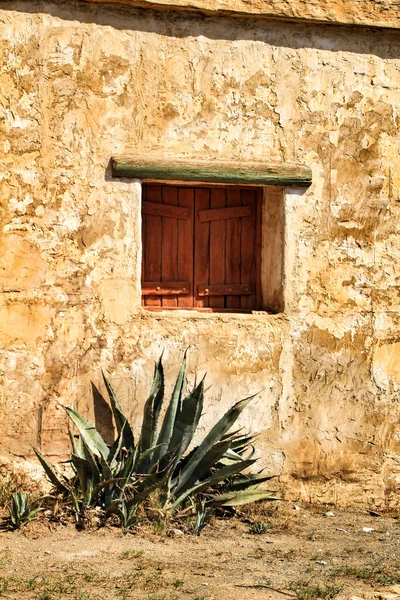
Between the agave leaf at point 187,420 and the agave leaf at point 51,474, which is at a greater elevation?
the agave leaf at point 187,420

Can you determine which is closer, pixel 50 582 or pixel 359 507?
pixel 50 582

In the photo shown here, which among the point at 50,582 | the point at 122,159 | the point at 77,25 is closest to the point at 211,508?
the point at 50,582

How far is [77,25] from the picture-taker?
614 cm

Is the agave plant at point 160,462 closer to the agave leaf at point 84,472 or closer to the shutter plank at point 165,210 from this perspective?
the agave leaf at point 84,472

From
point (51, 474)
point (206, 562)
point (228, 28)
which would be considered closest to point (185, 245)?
point (228, 28)

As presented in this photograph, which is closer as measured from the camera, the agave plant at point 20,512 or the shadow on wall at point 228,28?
the agave plant at point 20,512

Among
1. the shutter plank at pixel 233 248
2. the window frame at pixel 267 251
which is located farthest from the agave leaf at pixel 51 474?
the shutter plank at pixel 233 248

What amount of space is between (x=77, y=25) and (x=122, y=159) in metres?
0.94

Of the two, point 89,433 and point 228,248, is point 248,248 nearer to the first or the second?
point 228,248

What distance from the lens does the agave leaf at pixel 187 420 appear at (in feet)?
18.8

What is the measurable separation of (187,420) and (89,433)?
624mm

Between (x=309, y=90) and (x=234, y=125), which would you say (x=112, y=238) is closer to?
(x=234, y=125)

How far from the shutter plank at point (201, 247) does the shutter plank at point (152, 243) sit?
274 mm

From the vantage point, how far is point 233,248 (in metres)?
6.76
